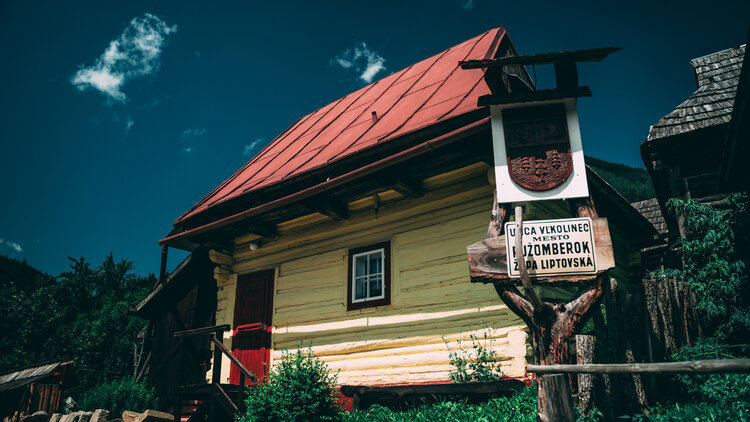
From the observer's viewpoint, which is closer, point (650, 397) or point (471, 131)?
point (650, 397)

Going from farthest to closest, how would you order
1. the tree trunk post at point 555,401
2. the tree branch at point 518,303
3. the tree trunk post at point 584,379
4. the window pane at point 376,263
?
the window pane at point 376,263 < the tree branch at point 518,303 < the tree trunk post at point 584,379 < the tree trunk post at point 555,401

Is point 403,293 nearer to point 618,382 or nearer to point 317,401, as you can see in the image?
point 317,401

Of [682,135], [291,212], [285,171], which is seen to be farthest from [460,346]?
[682,135]

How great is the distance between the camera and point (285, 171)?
31.7 ft

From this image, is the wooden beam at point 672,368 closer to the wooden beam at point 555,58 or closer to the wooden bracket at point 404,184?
the wooden beam at point 555,58

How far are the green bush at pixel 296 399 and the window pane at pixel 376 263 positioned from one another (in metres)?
2.27

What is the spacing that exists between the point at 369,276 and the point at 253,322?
2.97 meters

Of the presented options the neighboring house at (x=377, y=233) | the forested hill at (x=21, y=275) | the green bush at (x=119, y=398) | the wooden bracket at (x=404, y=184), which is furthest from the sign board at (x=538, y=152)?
the forested hill at (x=21, y=275)

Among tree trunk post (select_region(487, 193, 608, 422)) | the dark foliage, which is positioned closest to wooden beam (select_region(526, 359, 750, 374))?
tree trunk post (select_region(487, 193, 608, 422))

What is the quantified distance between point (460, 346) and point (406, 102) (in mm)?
4817

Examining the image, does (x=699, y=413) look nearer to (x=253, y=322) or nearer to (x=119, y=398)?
(x=253, y=322)

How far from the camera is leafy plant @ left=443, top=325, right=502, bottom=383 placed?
6605 mm

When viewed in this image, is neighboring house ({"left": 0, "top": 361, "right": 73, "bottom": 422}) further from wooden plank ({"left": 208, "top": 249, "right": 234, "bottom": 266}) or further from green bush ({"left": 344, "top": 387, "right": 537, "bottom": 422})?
green bush ({"left": 344, "top": 387, "right": 537, "bottom": 422})

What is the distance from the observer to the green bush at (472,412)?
524cm
